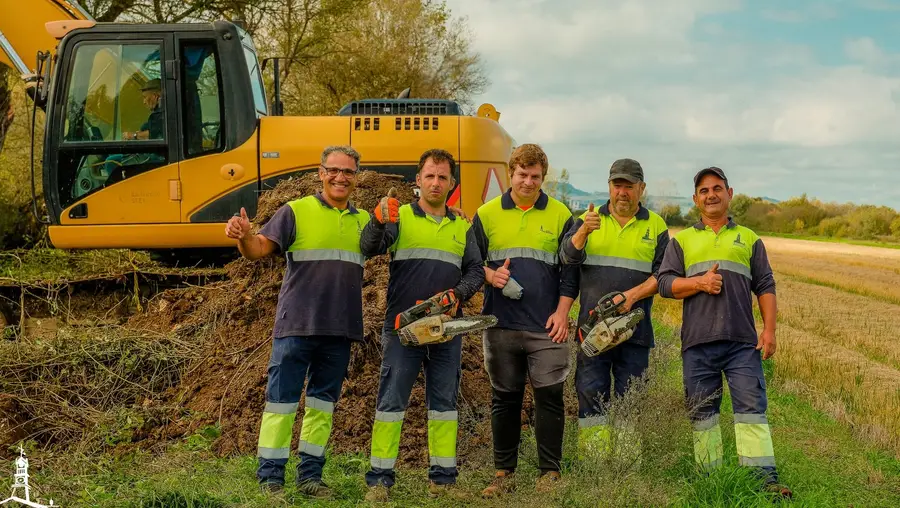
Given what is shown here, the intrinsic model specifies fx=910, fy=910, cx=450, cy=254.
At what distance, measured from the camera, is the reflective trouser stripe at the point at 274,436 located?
18.0 feet

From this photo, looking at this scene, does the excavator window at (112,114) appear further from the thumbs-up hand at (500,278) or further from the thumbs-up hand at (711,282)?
the thumbs-up hand at (711,282)

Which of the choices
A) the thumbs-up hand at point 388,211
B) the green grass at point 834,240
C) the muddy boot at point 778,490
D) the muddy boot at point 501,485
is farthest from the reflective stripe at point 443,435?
the green grass at point 834,240

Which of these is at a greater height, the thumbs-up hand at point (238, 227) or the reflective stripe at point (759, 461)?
the thumbs-up hand at point (238, 227)

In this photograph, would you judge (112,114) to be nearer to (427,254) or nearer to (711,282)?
(427,254)

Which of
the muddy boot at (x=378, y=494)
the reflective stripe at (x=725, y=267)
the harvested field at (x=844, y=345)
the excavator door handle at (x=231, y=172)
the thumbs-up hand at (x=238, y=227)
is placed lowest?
the harvested field at (x=844, y=345)

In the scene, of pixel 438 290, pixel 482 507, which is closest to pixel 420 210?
pixel 438 290

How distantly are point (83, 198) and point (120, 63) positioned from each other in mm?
1485

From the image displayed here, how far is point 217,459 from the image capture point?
6492 mm

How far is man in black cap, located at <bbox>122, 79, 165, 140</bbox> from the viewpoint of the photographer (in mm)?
9523

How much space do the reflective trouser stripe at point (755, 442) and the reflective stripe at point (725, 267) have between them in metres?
0.89

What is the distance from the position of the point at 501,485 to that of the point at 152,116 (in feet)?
19.4

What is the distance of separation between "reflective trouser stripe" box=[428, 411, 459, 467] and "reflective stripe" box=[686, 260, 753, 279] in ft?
5.84

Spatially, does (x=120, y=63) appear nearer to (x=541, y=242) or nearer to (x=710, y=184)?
(x=541, y=242)

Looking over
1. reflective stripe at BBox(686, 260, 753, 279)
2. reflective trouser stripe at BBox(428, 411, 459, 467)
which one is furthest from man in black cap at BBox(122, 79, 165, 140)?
reflective stripe at BBox(686, 260, 753, 279)
